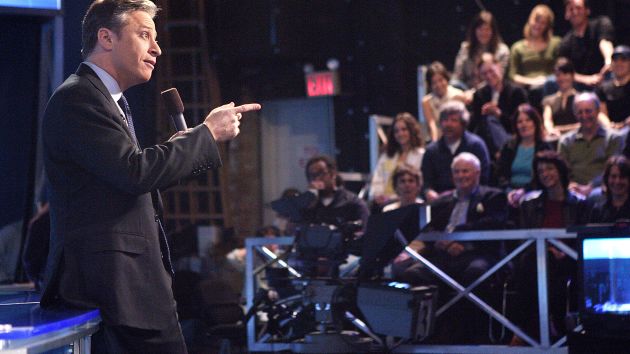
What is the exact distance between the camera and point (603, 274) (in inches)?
160

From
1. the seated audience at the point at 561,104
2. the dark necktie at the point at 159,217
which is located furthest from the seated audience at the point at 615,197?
the dark necktie at the point at 159,217

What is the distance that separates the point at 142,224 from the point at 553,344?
3910 mm

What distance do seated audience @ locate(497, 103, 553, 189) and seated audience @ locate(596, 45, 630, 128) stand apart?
2.11 feet

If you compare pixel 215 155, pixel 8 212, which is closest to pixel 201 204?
pixel 8 212

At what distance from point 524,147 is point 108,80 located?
5.08 metres

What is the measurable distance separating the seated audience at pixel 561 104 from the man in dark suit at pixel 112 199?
5388 millimetres

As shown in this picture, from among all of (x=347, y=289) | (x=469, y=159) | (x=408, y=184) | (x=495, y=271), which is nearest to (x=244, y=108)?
(x=347, y=289)

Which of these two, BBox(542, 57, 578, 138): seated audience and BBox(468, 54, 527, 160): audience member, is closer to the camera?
BBox(542, 57, 578, 138): seated audience

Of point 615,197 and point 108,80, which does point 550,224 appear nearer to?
point 615,197

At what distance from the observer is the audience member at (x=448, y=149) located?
21.4ft

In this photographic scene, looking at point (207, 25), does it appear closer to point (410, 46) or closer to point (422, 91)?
point (410, 46)

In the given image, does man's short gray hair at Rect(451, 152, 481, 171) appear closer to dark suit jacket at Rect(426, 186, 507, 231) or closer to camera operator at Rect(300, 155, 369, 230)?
dark suit jacket at Rect(426, 186, 507, 231)

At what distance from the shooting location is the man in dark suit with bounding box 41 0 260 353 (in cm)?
173

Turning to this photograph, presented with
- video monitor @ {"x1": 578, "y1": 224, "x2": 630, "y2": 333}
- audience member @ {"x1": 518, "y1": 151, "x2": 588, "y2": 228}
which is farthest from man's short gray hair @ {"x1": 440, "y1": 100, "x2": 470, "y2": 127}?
video monitor @ {"x1": 578, "y1": 224, "x2": 630, "y2": 333}
